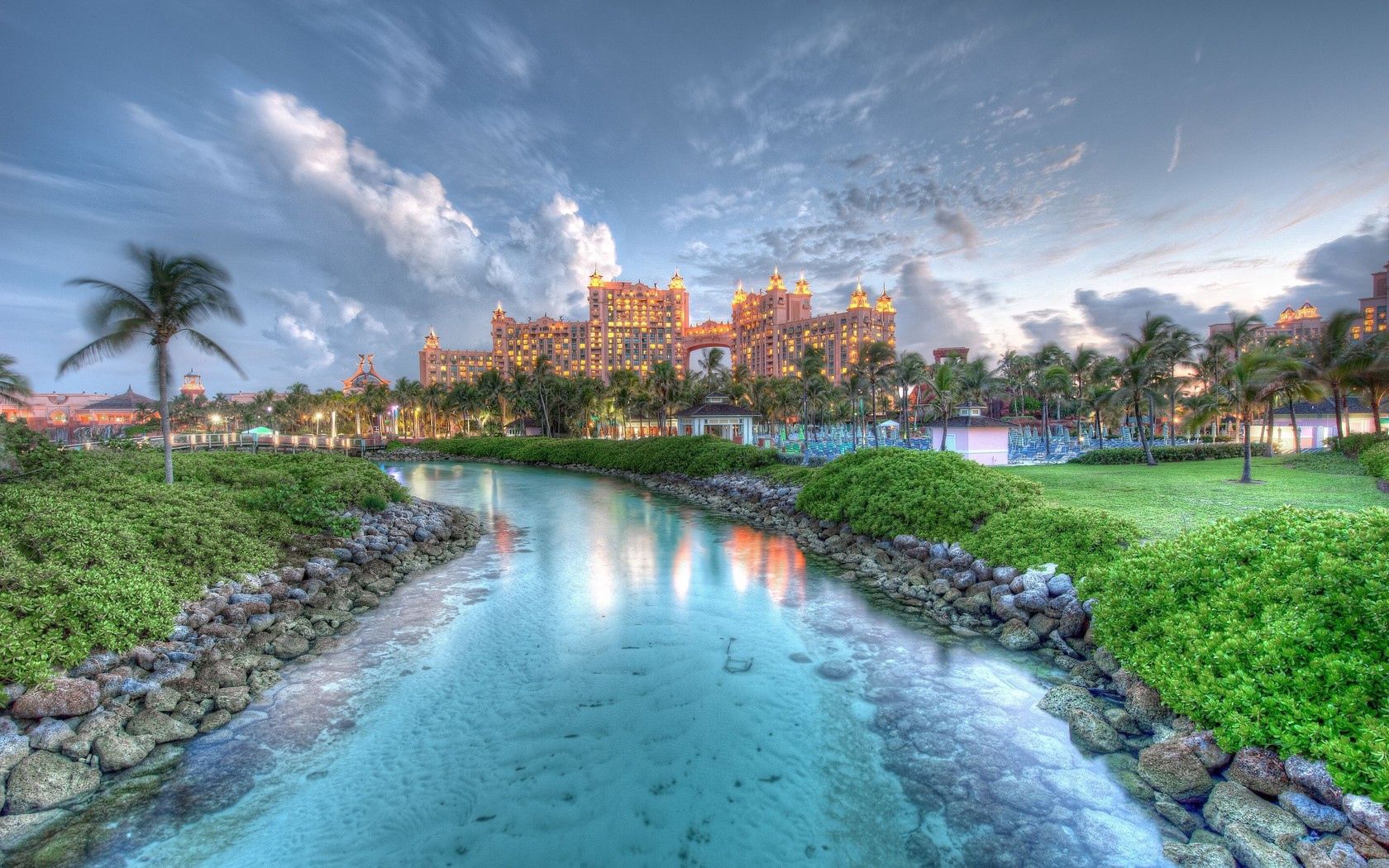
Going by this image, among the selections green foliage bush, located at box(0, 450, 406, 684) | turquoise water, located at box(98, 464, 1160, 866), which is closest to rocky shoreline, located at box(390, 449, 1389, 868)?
turquoise water, located at box(98, 464, 1160, 866)

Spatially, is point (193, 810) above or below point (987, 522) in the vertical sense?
below

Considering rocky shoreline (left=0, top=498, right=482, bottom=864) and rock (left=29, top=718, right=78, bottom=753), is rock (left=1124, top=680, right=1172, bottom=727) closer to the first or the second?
rocky shoreline (left=0, top=498, right=482, bottom=864)

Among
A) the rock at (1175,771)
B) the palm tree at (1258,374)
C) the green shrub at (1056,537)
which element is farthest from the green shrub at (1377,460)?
the rock at (1175,771)

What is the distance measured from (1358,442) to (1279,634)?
32.0 meters

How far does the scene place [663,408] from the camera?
66.9 m

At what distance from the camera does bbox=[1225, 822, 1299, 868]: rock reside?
15.9 feet

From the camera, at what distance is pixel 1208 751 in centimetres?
614

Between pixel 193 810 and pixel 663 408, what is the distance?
6103 centimetres

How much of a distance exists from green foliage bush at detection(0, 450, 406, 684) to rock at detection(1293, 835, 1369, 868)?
1331 centimetres

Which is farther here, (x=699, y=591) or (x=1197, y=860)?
(x=699, y=591)

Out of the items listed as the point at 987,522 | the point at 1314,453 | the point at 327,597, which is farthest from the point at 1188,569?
the point at 1314,453

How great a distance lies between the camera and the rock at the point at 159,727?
23.9 ft

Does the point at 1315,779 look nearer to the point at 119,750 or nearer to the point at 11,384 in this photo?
the point at 119,750

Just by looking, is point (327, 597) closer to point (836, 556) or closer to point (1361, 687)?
point (836, 556)
